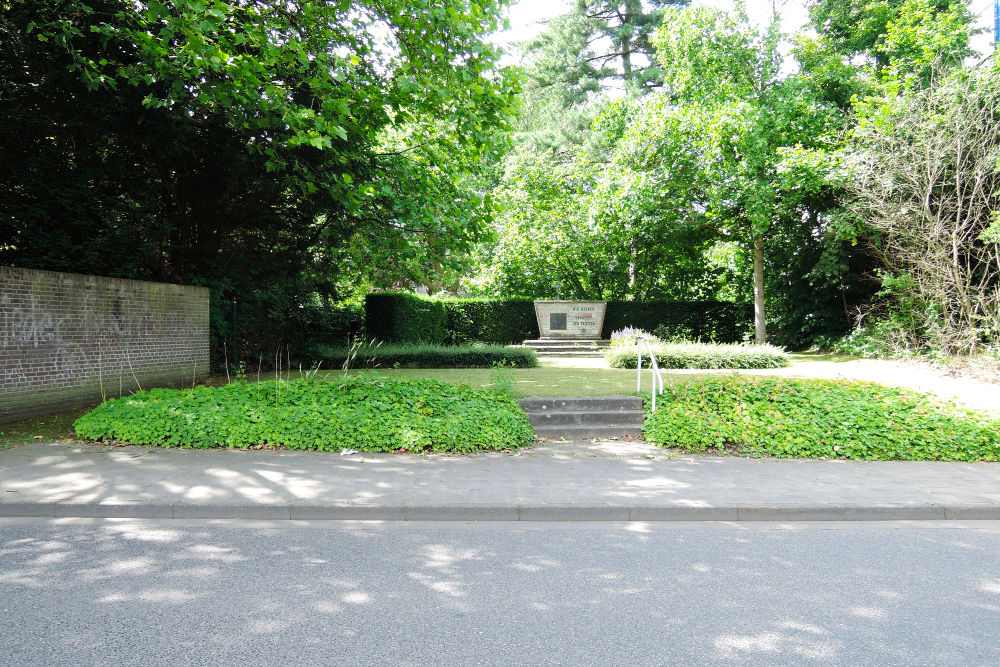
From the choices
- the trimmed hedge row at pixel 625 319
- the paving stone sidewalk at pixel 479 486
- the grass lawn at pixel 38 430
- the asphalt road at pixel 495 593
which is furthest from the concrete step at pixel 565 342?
the asphalt road at pixel 495 593

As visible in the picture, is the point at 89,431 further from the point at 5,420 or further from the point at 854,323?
the point at 854,323

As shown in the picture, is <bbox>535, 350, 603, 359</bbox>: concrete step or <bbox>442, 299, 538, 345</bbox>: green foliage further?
<bbox>442, 299, 538, 345</bbox>: green foliage

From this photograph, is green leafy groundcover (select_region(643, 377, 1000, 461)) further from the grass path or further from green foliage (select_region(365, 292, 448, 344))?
green foliage (select_region(365, 292, 448, 344))

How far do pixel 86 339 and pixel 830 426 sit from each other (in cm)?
1124

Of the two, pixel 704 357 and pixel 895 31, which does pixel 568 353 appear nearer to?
pixel 704 357

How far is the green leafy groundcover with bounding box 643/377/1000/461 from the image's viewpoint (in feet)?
23.5

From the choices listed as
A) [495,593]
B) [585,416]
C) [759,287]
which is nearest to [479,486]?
[495,593]

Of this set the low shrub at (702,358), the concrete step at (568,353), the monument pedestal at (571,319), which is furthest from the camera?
the monument pedestal at (571,319)

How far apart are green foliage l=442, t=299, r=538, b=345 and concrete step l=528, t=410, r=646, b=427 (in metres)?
17.8

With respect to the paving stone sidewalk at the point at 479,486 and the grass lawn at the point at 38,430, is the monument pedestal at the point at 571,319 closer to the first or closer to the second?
the paving stone sidewalk at the point at 479,486

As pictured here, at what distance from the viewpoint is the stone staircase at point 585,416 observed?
26.6ft

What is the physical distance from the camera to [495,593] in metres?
3.69

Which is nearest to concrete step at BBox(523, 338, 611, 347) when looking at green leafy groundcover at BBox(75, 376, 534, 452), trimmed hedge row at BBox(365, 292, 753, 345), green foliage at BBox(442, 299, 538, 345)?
green foliage at BBox(442, 299, 538, 345)

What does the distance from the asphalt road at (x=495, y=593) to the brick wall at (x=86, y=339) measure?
4.74 meters
